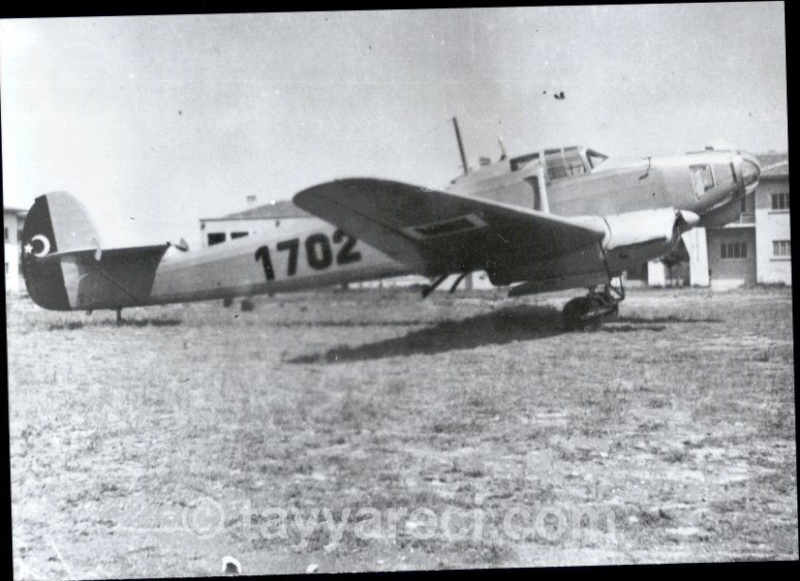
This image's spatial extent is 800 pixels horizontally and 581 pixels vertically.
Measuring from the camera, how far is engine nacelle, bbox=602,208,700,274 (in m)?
3.60

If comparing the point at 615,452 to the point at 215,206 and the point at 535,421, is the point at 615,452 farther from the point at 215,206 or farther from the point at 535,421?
the point at 215,206

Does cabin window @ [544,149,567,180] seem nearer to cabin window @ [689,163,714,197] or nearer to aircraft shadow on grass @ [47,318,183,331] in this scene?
cabin window @ [689,163,714,197]

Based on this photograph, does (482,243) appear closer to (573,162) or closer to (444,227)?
(444,227)

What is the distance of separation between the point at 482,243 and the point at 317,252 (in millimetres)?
1191

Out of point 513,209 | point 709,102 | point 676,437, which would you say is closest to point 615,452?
point 676,437

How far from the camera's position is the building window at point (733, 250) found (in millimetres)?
3521

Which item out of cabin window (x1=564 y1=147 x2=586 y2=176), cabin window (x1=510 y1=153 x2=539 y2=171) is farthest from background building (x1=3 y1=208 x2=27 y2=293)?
cabin window (x1=564 y1=147 x2=586 y2=176)

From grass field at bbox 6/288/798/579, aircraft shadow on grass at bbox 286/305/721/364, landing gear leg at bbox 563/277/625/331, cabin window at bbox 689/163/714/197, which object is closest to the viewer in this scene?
grass field at bbox 6/288/798/579

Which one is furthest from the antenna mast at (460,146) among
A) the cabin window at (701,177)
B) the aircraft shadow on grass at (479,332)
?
the cabin window at (701,177)

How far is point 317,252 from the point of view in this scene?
3.67 metres

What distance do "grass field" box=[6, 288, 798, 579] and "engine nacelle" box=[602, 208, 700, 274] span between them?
24.6 inches

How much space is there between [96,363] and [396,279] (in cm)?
209

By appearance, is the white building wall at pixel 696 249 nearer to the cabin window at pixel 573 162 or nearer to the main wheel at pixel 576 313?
the main wheel at pixel 576 313

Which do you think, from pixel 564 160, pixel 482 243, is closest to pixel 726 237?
pixel 564 160
